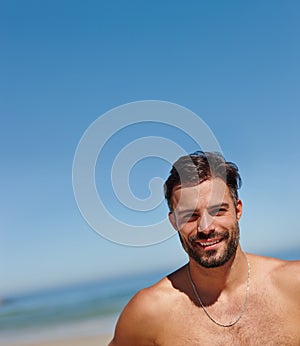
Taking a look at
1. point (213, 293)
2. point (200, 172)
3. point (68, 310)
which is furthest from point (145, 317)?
point (68, 310)

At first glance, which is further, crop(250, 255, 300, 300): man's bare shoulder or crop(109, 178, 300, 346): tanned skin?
crop(250, 255, 300, 300): man's bare shoulder

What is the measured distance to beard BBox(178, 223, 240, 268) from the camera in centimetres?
379

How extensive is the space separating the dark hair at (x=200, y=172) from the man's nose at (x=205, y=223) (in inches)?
10.1

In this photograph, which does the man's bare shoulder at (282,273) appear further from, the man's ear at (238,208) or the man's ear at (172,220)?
the man's ear at (172,220)

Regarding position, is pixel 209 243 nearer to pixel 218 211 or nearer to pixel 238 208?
pixel 218 211

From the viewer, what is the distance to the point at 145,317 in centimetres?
421

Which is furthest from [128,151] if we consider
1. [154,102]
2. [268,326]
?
[268,326]

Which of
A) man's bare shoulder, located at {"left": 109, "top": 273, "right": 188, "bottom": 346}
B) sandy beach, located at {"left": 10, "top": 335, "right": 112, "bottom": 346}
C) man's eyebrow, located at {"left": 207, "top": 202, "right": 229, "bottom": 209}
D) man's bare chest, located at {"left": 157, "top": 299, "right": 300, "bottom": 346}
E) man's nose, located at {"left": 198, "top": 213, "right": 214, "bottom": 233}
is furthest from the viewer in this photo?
sandy beach, located at {"left": 10, "top": 335, "right": 112, "bottom": 346}

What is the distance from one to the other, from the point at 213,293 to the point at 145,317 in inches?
19.0

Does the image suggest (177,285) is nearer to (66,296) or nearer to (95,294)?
(95,294)

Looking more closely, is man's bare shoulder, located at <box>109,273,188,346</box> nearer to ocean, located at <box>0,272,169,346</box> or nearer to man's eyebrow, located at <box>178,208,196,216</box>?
man's eyebrow, located at <box>178,208,196,216</box>

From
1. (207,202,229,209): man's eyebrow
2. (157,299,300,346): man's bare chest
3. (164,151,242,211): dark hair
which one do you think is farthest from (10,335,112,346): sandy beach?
(207,202,229,209): man's eyebrow

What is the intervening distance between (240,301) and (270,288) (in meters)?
0.21

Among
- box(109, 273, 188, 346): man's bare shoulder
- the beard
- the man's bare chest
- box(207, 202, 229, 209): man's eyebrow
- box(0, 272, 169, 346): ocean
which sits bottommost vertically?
the man's bare chest
